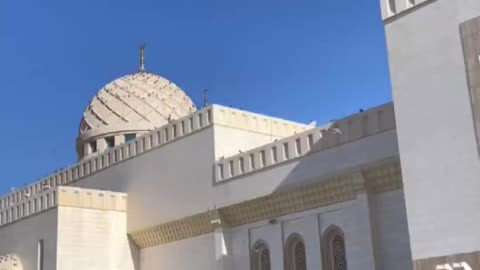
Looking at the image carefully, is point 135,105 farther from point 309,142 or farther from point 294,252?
point 309,142

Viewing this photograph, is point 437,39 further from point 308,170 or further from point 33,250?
point 33,250

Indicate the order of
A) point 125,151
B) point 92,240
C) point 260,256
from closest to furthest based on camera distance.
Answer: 1. point 260,256
2. point 92,240
3. point 125,151

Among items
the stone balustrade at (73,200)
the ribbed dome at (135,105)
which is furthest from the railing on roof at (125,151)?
the ribbed dome at (135,105)

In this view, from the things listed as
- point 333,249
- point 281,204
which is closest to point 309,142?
point 281,204

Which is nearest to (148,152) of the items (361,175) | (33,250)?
(33,250)

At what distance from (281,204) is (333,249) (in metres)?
1.34

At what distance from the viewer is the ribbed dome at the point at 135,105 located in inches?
825

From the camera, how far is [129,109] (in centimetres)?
2125

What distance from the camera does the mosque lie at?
8.84 meters

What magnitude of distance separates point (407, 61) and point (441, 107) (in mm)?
869

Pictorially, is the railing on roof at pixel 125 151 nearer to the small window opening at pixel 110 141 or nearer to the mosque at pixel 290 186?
the mosque at pixel 290 186

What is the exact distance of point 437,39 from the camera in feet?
30.1

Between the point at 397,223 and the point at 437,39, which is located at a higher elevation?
the point at 437,39

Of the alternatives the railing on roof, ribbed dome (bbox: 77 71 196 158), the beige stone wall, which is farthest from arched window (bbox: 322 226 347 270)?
ribbed dome (bbox: 77 71 196 158)
